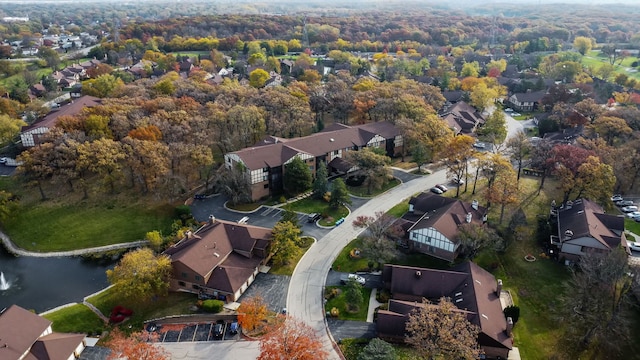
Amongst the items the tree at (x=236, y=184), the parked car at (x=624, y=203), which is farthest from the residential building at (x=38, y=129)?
the parked car at (x=624, y=203)

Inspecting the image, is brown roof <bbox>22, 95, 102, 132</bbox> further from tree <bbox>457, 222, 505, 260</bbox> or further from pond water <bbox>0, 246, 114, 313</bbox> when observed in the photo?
tree <bbox>457, 222, 505, 260</bbox>

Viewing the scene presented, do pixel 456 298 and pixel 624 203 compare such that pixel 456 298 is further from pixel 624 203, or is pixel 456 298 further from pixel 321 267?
pixel 624 203

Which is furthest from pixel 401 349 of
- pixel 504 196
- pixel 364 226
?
pixel 504 196

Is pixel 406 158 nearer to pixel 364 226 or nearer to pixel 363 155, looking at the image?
pixel 363 155

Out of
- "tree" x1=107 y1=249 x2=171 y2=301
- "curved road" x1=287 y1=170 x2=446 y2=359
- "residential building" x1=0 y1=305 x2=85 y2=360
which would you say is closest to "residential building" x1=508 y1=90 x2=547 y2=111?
"curved road" x1=287 y1=170 x2=446 y2=359

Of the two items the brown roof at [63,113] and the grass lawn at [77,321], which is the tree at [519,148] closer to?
the grass lawn at [77,321]
